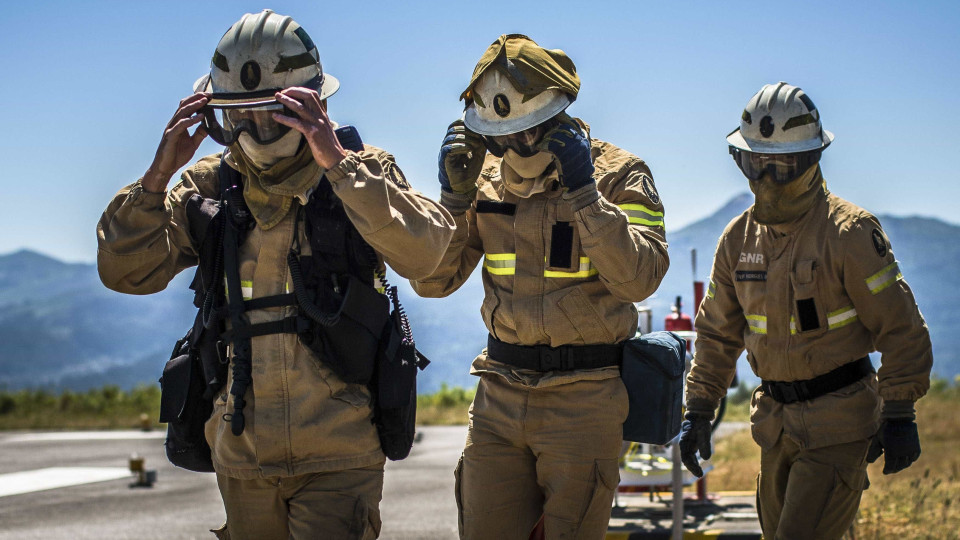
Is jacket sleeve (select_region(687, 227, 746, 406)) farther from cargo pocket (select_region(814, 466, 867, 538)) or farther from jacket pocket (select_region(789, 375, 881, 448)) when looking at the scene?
cargo pocket (select_region(814, 466, 867, 538))

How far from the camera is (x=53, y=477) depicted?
1380 centimetres

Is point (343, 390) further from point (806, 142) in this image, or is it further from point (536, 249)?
point (806, 142)

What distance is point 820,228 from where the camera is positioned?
18.2 feet

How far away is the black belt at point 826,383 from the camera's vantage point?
17.8 ft

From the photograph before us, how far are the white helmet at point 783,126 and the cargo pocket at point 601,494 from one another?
1.92 m

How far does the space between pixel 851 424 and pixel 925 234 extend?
526ft

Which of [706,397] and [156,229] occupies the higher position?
[156,229]

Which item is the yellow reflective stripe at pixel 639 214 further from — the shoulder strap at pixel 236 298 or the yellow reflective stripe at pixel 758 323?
the shoulder strap at pixel 236 298

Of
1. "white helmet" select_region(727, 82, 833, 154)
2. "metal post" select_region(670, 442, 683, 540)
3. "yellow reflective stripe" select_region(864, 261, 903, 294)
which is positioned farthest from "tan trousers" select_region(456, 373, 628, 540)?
"metal post" select_region(670, 442, 683, 540)

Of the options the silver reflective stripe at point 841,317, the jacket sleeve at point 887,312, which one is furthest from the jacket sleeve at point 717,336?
the jacket sleeve at point 887,312

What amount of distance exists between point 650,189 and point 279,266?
63.7 inches

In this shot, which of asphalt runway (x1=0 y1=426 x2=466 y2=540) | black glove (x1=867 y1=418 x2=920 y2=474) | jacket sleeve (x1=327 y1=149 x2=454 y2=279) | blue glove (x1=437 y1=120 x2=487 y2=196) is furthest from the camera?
asphalt runway (x1=0 y1=426 x2=466 y2=540)

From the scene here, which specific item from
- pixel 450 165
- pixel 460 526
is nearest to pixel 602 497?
pixel 460 526

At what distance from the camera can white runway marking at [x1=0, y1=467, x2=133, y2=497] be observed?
12.9 meters
